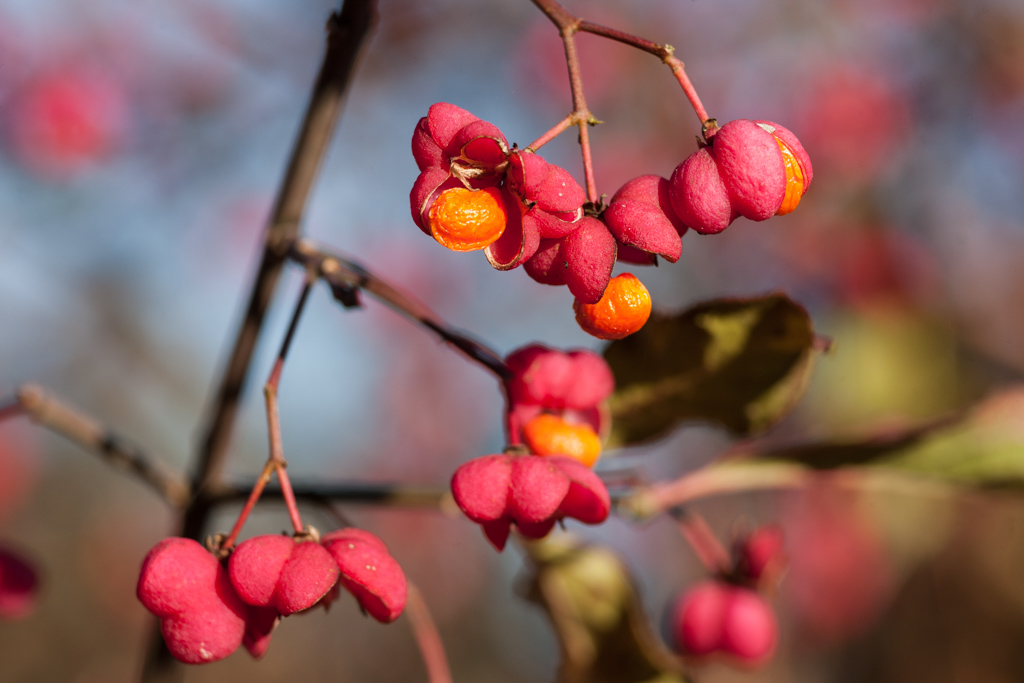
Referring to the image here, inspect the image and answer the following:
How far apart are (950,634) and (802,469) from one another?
253cm

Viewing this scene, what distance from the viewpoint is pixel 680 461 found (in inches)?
154

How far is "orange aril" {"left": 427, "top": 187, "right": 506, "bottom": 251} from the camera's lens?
0.53 metres

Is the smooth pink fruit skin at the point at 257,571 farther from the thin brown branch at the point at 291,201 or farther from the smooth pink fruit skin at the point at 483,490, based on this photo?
the thin brown branch at the point at 291,201

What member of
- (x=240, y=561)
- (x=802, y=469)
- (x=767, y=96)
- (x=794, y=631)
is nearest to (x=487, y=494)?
(x=240, y=561)

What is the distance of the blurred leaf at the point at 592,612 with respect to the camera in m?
1.12

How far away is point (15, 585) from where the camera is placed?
92cm

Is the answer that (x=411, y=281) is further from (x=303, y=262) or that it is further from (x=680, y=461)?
(x=303, y=262)

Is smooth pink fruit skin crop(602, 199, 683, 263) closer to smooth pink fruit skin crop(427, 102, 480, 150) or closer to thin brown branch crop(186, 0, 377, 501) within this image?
smooth pink fruit skin crop(427, 102, 480, 150)

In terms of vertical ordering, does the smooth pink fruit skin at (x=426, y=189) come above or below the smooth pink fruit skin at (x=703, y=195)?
below

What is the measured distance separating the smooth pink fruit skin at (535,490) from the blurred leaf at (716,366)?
0.30 m

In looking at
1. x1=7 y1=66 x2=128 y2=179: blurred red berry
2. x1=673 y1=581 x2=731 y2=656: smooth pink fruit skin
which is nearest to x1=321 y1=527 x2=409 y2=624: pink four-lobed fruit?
A: x1=673 y1=581 x2=731 y2=656: smooth pink fruit skin

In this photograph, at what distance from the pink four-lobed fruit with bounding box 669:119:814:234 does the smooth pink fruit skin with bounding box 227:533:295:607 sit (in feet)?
1.28

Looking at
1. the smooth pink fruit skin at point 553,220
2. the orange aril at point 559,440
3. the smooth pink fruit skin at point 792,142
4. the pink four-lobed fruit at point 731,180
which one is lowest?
the orange aril at point 559,440

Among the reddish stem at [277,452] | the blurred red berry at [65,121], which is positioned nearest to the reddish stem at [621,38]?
the reddish stem at [277,452]
